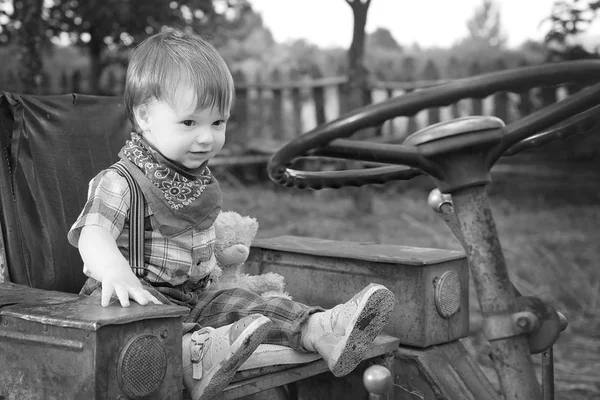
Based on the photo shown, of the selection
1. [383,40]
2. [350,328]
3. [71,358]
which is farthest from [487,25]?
[71,358]

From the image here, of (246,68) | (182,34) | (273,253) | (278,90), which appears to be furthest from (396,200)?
(182,34)

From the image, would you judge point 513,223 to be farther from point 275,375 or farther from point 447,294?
point 275,375

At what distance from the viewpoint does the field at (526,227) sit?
4031 millimetres

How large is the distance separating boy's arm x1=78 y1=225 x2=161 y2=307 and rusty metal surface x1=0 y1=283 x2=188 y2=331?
0.03 m

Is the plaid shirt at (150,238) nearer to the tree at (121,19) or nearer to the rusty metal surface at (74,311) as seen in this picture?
the rusty metal surface at (74,311)

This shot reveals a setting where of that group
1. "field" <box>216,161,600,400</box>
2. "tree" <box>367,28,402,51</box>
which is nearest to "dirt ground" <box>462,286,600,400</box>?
"field" <box>216,161,600,400</box>

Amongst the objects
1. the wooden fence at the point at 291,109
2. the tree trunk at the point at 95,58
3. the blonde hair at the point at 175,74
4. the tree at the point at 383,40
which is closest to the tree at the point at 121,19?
the tree trunk at the point at 95,58

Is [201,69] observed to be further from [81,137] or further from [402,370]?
[402,370]

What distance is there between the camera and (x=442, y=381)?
2.13 metres

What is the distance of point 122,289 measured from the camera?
4.99 ft

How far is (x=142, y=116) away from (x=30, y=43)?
2.24m

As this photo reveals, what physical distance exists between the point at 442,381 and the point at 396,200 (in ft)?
14.7

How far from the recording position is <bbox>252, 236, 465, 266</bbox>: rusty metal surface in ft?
7.21

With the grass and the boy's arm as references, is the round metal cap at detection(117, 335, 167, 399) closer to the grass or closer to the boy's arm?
the boy's arm
